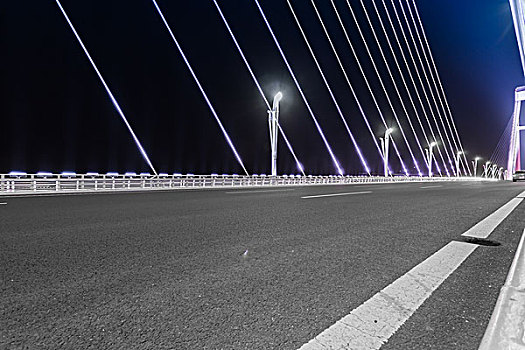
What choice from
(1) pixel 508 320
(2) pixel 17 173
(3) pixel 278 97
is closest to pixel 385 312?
(1) pixel 508 320

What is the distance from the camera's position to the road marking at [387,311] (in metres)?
1.19

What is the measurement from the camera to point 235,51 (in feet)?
84.8

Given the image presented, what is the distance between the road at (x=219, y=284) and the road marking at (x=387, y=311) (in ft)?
0.15

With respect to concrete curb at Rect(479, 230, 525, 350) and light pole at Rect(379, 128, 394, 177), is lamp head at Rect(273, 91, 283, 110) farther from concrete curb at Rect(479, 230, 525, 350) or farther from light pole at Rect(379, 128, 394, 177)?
concrete curb at Rect(479, 230, 525, 350)

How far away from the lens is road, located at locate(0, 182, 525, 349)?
4.09 ft

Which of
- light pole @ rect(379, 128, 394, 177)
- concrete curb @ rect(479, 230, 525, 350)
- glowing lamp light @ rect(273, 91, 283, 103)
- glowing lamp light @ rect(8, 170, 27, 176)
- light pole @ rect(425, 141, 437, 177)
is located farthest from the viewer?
light pole @ rect(425, 141, 437, 177)

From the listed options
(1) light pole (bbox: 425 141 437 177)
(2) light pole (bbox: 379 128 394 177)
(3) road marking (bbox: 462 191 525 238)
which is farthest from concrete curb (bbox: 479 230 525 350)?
(1) light pole (bbox: 425 141 437 177)

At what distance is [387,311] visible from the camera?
57.4 inches

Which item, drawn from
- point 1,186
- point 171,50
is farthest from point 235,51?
point 1,186

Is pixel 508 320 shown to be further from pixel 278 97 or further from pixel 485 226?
pixel 278 97

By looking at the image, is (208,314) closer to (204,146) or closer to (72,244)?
(72,244)

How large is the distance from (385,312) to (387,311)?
0.02 metres

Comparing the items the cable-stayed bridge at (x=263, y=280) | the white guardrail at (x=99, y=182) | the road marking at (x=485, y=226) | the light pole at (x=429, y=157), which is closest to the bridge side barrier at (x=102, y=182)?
the white guardrail at (x=99, y=182)

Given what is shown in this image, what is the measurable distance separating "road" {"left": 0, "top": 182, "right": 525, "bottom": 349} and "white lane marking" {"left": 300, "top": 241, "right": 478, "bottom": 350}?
0.14ft
